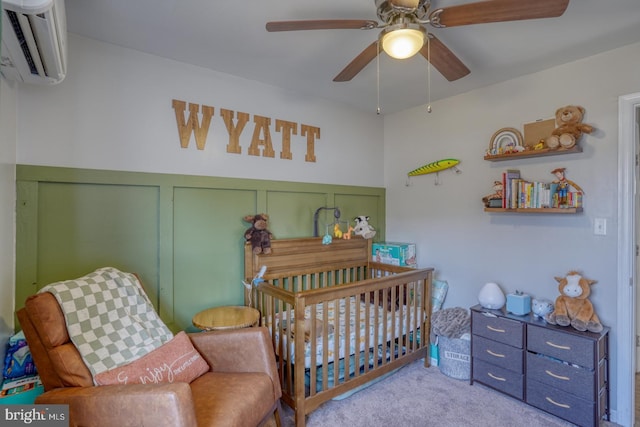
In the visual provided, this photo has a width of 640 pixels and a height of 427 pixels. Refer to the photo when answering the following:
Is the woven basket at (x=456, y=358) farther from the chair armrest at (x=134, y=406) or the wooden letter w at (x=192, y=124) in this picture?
the wooden letter w at (x=192, y=124)

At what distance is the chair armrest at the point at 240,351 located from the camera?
184cm

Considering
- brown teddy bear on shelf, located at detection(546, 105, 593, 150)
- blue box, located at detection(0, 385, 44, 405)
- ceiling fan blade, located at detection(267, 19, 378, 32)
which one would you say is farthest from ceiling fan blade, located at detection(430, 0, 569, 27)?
blue box, located at detection(0, 385, 44, 405)

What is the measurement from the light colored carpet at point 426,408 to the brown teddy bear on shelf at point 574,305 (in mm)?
636

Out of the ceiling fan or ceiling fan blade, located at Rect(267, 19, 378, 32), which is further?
ceiling fan blade, located at Rect(267, 19, 378, 32)

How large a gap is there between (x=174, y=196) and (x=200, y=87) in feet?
2.79

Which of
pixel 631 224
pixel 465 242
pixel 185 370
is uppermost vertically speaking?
pixel 631 224

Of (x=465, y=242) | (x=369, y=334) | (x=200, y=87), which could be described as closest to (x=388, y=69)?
(x=200, y=87)

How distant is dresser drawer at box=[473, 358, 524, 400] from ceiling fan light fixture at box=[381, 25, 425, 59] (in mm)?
2278

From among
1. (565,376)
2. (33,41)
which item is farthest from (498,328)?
(33,41)

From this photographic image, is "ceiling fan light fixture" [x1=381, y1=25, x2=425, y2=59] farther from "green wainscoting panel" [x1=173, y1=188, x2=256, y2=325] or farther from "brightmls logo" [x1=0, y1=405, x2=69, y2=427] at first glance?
"brightmls logo" [x1=0, y1=405, x2=69, y2=427]

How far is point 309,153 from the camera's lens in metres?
3.11

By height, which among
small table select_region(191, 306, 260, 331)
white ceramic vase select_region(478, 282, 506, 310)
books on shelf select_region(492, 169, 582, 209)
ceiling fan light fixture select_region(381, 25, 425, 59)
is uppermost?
ceiling fan light fixture select_region(381, 25, 425, 59)

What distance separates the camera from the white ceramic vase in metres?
2.57

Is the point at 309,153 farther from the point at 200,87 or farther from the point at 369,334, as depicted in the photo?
the point at 369,334
